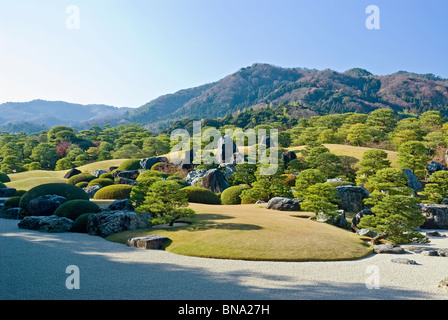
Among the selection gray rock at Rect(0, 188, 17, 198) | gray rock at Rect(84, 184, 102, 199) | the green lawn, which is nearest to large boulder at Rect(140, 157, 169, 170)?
gray rock at Rect(84, 184, 102, 199)

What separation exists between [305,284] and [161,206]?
26.1 feet

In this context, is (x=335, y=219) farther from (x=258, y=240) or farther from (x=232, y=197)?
(x=232, y=197)

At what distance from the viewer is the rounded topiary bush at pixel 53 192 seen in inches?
733

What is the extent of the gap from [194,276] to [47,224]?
965 centimetres

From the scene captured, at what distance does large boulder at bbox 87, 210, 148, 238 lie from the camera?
505 inches

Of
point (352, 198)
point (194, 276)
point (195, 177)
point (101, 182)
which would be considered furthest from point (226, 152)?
point (194, 276)

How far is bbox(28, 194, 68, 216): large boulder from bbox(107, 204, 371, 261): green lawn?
24.3ft

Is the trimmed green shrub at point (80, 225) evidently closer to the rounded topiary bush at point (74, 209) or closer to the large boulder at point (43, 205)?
the rounded topiary bush at point (74, 209)

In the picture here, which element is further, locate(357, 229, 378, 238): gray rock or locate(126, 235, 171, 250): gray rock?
locate(357, 229, 378, 238): gray rock

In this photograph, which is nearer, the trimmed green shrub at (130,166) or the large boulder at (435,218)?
the large boulder at (435,218)

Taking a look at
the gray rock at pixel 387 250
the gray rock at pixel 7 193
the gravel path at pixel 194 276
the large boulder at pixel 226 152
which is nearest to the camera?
the gravel path at pixel 194 276

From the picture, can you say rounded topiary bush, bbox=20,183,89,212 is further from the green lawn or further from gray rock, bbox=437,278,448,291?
gray rock, bbox=437,278,448,291

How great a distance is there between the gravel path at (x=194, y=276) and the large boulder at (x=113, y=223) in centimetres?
218

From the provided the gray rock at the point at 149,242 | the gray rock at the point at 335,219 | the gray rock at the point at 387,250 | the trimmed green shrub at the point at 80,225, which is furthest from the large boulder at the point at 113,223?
the gray rock at the point at 387,250
